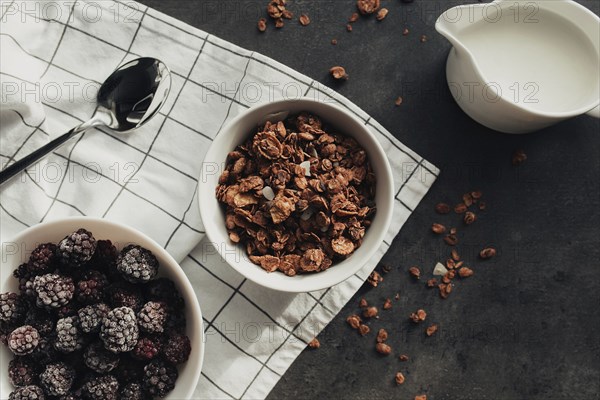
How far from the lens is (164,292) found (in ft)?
3.27

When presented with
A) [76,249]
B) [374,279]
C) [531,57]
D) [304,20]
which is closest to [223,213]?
[76,249]

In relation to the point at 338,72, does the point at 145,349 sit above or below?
below

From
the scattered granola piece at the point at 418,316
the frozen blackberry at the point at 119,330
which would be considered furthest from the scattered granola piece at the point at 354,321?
the frozen blackberry at the point at 119,330

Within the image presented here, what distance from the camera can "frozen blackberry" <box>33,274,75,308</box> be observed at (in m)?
0.94

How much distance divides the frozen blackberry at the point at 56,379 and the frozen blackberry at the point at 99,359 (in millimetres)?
42

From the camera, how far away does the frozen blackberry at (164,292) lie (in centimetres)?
100

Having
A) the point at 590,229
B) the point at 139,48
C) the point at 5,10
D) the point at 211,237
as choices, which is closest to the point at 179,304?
the point at 211,237

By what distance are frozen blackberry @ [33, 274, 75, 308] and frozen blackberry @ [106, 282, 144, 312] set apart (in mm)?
67

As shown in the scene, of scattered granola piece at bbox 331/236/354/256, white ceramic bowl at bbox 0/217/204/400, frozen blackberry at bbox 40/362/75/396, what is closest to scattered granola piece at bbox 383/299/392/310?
scattered granola piece at bbox 331/236/354/256

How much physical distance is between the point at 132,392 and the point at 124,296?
0.53 ft

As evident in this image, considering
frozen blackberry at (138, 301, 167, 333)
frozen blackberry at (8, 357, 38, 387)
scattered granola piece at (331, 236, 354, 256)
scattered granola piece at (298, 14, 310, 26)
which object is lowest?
frozen blackberry at (8, 357, 38, 387)

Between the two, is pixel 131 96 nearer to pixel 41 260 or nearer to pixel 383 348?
pixel 41 260

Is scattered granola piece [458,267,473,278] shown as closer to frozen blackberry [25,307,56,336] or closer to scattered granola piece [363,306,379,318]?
scattered granola piece [363,306,379,318]

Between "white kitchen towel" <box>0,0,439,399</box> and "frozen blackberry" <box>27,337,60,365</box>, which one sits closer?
"frozen blackberry" <box>27,337,60,365</box>
